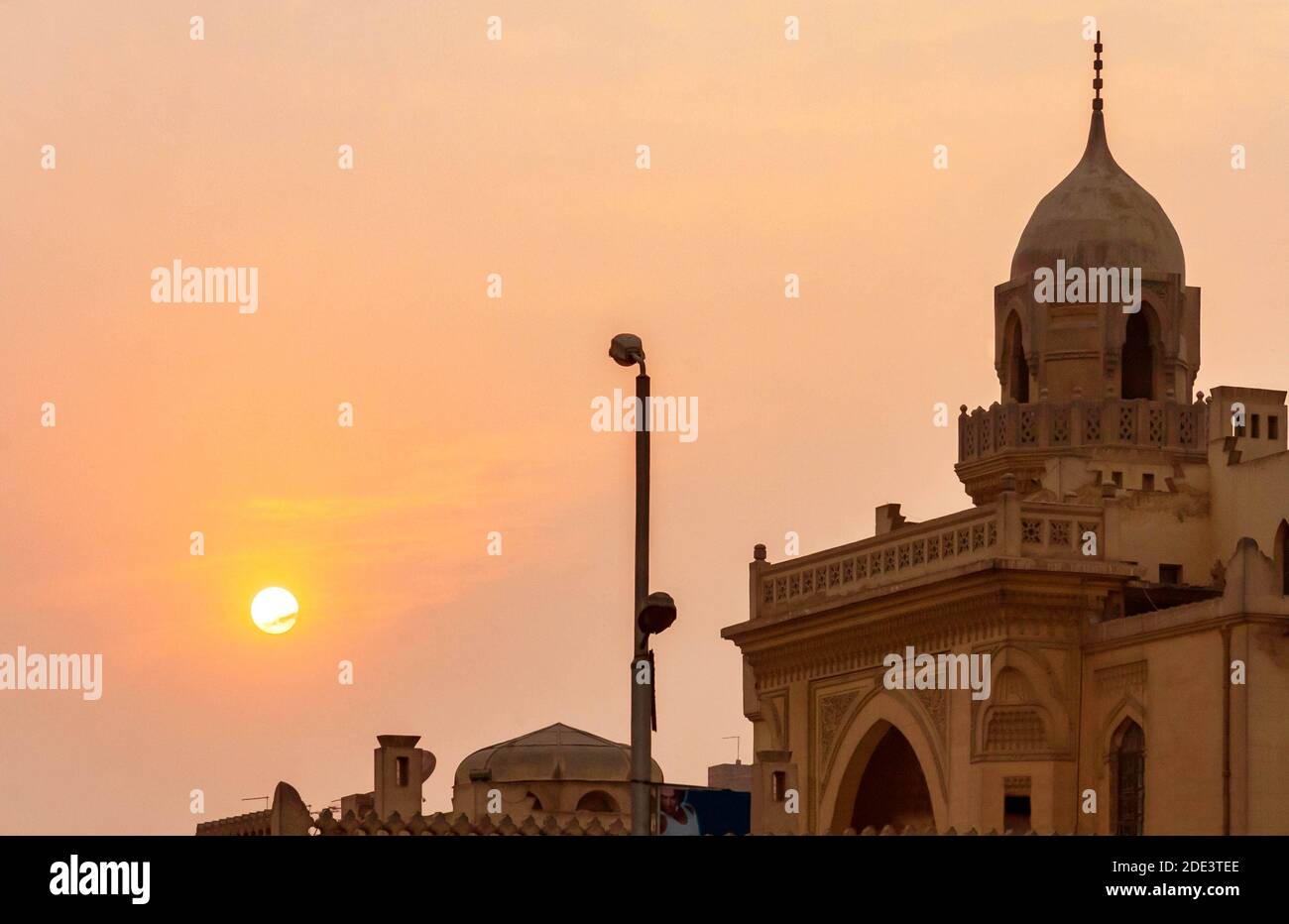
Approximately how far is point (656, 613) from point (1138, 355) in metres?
26.6

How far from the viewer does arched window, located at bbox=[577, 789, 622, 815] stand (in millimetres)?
61000

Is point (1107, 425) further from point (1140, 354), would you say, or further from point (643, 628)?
point (643, 628)

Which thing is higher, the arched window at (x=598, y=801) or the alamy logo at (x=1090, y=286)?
the alamy logo at (x=1090, y=286)

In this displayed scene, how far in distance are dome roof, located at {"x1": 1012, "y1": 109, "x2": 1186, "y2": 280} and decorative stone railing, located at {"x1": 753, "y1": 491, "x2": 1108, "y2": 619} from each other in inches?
239

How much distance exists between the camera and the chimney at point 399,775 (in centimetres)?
4384

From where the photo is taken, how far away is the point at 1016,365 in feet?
166

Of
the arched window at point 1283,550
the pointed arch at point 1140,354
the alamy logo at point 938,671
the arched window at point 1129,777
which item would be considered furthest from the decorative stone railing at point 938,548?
the pointed arch at point 1140,354

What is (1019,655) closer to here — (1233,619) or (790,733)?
(1233,619)

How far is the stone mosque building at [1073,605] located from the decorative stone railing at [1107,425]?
37mm

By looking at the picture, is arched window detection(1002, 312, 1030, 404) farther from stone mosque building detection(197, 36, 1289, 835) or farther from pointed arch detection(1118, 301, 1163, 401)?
pointed arch detection(1118, 301, 1163, 401)

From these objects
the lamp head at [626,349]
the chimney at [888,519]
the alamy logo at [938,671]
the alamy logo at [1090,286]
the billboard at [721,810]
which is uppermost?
the alamy logo at [1090,286]
